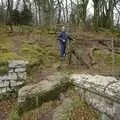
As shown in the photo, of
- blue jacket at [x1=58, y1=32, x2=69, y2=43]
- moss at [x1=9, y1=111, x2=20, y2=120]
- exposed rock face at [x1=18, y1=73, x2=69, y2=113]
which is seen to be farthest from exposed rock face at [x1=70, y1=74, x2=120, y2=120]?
blue jacket at [x1=58, y1=32, x2=69, y2=43]

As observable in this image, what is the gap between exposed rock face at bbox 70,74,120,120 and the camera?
20.3 feet

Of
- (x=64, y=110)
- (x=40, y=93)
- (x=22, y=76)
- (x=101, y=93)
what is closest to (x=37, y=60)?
(x=22, y=76)

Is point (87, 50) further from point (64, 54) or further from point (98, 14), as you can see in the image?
point (98, 14)

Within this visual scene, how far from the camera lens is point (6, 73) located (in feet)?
31.8

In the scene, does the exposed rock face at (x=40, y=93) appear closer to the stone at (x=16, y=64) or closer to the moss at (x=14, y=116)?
the moss at (x=14, y=116)

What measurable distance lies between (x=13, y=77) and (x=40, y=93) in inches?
88.5

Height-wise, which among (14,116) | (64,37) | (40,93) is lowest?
(14,116)

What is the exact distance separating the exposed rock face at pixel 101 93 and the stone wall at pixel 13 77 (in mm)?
2524

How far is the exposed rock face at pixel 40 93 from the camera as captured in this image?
779 cm

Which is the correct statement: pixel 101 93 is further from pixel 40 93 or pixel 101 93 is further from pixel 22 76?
pixel 22 76

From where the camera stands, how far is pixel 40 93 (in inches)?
308

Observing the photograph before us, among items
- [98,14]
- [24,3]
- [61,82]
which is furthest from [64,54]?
[24,3]

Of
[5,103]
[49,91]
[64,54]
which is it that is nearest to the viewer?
[49,91]

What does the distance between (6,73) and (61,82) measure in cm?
238
